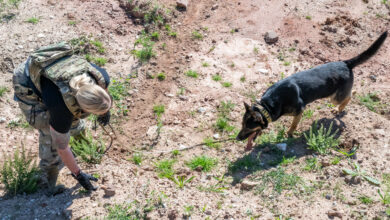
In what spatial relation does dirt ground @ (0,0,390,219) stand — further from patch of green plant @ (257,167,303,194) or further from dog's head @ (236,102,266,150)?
dog's head @ (236,102,266,150)

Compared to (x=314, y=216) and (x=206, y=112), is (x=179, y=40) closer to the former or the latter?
(x=206, y=112)

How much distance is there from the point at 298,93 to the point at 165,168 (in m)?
2.41

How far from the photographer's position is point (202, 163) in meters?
5.36

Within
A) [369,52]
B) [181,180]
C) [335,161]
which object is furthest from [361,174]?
[181,180]

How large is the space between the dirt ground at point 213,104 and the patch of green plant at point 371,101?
0.36ft

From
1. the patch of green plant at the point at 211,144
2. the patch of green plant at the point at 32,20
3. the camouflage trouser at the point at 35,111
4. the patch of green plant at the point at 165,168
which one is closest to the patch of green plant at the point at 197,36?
the patch of green plant at the point at 211,144

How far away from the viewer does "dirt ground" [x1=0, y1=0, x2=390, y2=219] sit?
454 cm

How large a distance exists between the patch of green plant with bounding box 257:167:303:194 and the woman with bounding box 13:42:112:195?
90.6 inches

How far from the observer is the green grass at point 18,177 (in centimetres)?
461

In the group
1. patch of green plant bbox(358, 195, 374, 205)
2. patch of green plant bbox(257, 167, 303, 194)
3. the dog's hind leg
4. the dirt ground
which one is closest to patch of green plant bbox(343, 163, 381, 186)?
the dirt ground

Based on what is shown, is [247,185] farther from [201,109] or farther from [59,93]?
[59,93]

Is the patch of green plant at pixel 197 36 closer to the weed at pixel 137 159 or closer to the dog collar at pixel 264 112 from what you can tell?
the dog collar at pixel 264 112

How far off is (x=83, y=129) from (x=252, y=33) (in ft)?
15.7

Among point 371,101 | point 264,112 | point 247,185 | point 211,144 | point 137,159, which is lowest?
point 137,159
